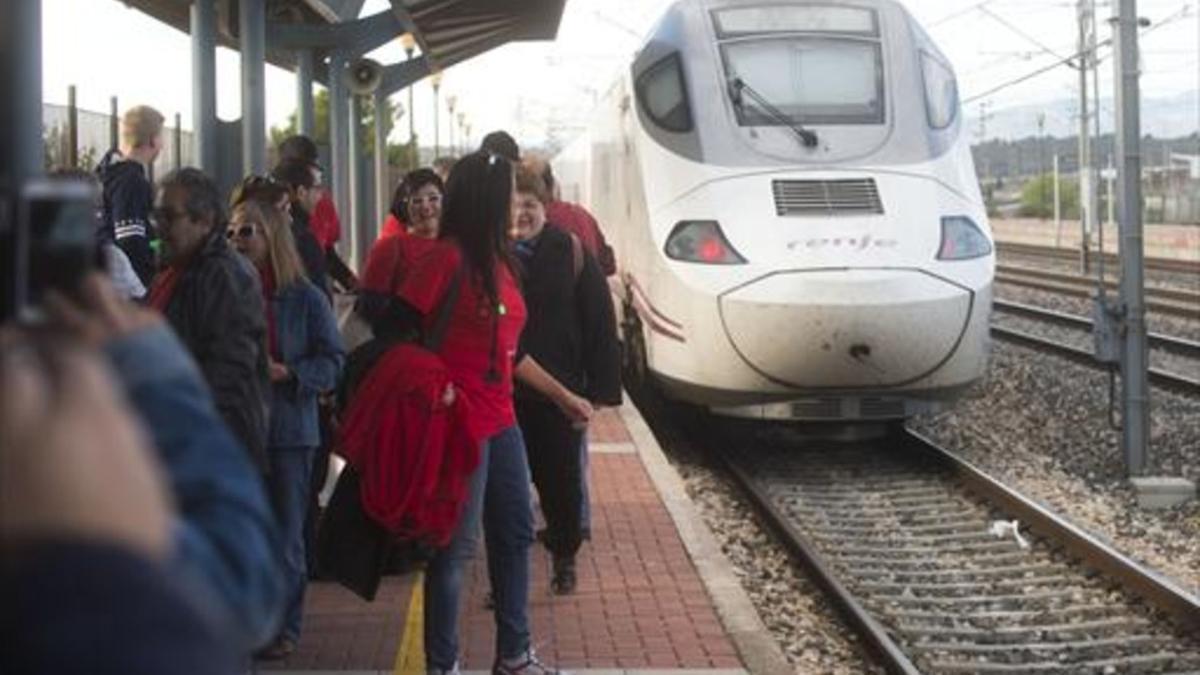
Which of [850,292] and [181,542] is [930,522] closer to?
[850,292]

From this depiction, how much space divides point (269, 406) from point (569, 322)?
1.88 meters

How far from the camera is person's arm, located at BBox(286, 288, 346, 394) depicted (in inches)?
220

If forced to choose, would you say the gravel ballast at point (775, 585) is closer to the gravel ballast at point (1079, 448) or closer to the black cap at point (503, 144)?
the gravel ballast at point (1079, 448)

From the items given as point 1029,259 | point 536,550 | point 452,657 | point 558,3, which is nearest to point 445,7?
point 558,3

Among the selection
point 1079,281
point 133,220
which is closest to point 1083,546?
point 133,220

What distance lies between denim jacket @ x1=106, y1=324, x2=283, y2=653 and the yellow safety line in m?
3.76

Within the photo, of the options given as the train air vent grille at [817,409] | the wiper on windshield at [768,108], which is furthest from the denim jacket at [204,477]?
the wiper on windshield at [768,108]

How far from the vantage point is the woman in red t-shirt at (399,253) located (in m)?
5.05

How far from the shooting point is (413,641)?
20.1 ft

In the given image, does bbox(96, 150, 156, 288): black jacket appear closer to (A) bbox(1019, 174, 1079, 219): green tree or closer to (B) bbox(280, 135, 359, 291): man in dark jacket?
(B) bbox(280, 135, 359, 291): man in dark jacket

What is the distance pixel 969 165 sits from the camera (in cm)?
1116

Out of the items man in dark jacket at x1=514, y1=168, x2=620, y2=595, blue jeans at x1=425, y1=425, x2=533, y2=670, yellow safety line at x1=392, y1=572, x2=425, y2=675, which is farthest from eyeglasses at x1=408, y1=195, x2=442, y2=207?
blue jeans at x1=425, y1=425, x2=533, y2=670

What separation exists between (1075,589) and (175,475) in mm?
6995

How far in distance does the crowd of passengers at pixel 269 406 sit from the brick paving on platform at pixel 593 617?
22cm
